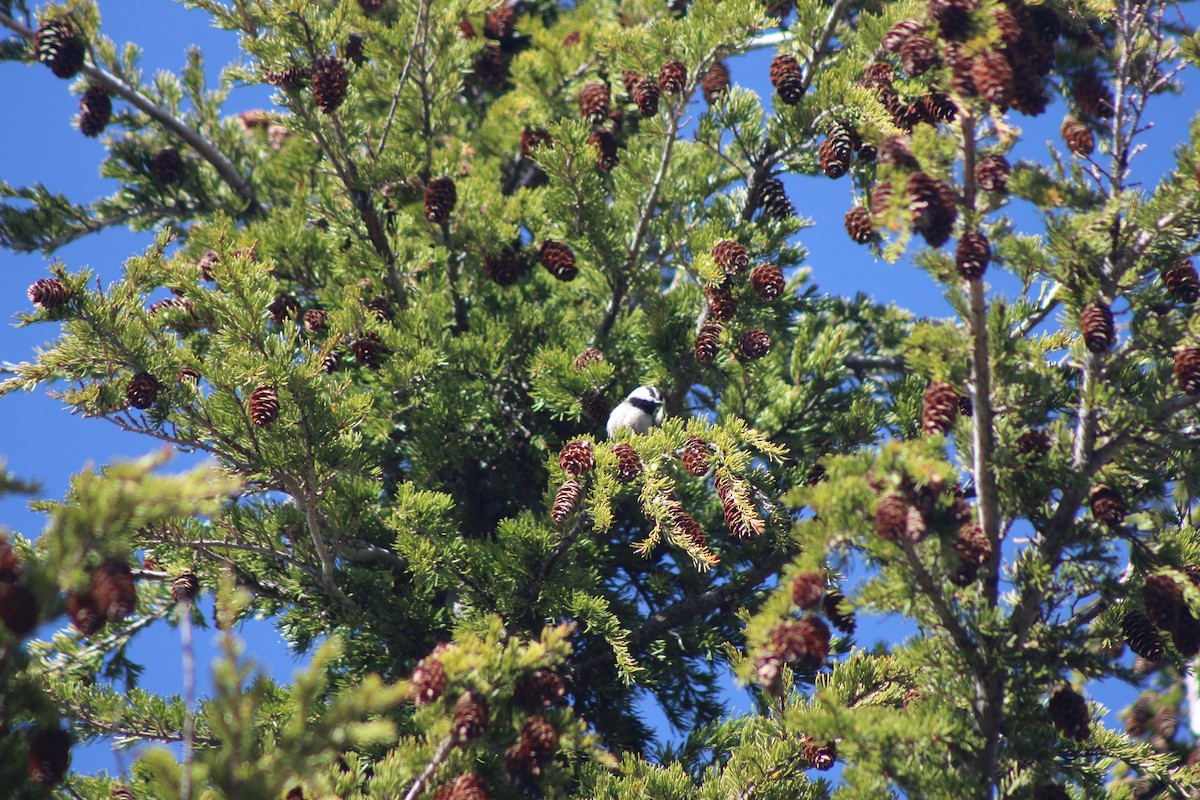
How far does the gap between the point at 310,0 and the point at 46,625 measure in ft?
10.5

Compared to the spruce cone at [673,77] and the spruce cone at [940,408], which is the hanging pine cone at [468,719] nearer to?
the spruce cone at [940,408]

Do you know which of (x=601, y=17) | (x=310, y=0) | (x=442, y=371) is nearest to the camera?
(x=310, y=0)

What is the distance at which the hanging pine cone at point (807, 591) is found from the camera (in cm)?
289

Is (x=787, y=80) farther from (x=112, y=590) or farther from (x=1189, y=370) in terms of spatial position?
(x=112, y=590)

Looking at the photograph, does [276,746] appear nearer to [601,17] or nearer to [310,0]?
[310,0]

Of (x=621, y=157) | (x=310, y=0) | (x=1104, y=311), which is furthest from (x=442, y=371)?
(x=1104, y=311)

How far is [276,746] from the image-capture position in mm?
3590

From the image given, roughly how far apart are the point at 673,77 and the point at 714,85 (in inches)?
16.1

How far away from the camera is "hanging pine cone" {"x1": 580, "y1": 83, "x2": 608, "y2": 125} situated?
5801mm

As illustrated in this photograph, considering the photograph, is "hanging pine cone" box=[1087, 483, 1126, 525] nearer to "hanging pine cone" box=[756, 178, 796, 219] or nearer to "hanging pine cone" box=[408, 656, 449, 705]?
"hanging pine cone" box=[408, 656, 449, 705]

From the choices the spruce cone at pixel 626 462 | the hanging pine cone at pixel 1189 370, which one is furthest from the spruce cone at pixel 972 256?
the spruce cone at pixel 626 462

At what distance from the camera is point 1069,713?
128 inches

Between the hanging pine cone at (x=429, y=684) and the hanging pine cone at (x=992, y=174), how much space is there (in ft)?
7.21

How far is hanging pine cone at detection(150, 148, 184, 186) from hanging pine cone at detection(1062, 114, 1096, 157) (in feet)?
15.8
